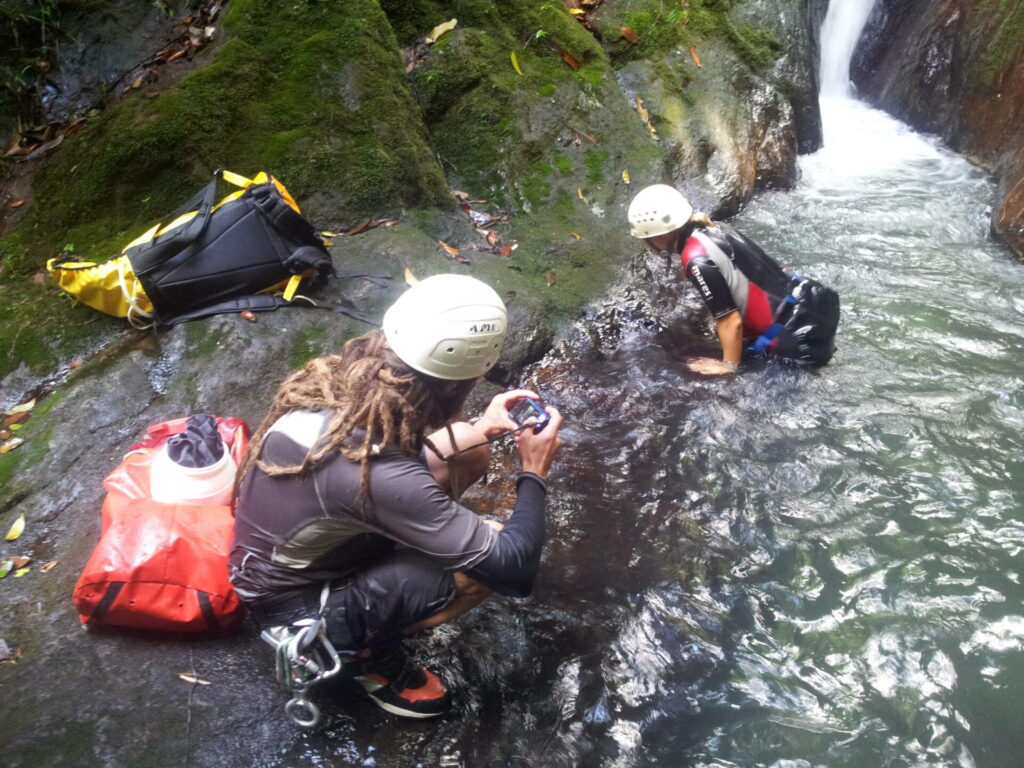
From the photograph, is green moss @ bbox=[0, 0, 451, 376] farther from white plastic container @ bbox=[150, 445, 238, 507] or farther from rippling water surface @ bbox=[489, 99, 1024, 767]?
rippling water surface @ bbox=[489, 99, 1024, 767]

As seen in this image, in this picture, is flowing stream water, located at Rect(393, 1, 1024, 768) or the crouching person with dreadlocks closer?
the crouching person with dreadlocks

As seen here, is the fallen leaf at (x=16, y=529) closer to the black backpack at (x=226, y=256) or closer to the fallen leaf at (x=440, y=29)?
the black backpack at (x=226, y=256)

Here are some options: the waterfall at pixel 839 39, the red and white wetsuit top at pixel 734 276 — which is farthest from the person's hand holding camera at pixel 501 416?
the waterfall at pixel 839 39

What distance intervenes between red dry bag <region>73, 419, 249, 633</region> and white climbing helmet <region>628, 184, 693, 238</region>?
10.8 feet

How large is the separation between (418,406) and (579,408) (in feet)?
8.44

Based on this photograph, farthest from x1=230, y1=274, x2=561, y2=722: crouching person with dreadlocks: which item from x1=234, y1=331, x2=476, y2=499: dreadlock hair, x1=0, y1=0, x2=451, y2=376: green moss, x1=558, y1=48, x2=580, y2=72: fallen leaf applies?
x1=558, y1=48, x2=580, y2=72: fallen leaf

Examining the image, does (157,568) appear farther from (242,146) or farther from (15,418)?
(242,146)

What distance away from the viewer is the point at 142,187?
5.02 meters

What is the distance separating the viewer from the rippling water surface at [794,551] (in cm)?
287

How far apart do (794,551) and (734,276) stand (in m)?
Answer: 1.94

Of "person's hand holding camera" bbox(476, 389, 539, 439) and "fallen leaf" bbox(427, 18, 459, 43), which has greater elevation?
"fallen leaf" bbox(427, 18, 459, 43)

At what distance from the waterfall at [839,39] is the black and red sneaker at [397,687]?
475 inches

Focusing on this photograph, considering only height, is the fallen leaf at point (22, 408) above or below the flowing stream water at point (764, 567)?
above

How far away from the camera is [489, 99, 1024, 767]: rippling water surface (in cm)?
287
